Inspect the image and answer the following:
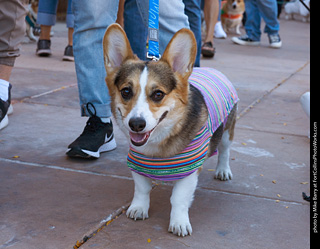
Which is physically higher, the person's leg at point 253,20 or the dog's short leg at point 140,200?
the dog's short leg at point 140,200

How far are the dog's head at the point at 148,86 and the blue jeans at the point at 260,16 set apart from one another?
8.13 metres

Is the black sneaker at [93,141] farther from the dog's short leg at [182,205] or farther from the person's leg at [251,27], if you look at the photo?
the person's leg at [251,27]

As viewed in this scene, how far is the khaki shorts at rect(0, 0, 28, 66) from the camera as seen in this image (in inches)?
170

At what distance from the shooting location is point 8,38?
439cm

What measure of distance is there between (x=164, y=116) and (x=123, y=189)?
0.75 m

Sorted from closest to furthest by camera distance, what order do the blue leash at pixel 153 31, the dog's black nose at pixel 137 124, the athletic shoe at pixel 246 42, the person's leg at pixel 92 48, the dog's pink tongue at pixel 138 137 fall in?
the dog's black nose at pixel 137 124 → the dog's pink tongue at pixel 138 137 → the blue leash at pixel 153 31 → the person's leg at pixel 92 48 → the athletic shoe at pixel 246 42

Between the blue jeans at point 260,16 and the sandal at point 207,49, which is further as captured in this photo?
the blue jeans at point 260,16

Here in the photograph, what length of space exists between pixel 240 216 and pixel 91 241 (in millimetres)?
920

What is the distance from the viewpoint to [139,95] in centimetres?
270

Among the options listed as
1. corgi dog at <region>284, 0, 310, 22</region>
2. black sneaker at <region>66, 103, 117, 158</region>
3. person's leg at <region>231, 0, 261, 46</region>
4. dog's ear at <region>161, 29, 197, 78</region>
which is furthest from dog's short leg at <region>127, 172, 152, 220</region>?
corgi dog at <region>284, 0, 310, 22</region>

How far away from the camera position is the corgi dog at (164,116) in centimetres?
272

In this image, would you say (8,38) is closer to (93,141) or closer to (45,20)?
(93,141)

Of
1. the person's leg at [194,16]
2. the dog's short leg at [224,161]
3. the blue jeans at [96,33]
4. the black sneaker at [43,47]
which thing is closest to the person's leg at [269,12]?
the black sneaker at [43,47]

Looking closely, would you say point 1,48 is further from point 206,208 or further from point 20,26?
point 206,208
